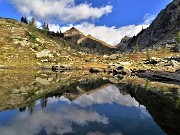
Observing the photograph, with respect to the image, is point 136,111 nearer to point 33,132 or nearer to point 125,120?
point 125,120

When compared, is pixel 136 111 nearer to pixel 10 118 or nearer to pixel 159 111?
pixel 159 111

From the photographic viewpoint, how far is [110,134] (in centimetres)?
2720

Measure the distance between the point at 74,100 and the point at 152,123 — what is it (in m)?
22.0

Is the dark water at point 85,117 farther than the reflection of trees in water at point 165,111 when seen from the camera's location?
No

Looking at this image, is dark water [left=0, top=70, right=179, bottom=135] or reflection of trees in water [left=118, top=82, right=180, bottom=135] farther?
reflection of trees in water [left=118, top=82, right=180, bottom=135]

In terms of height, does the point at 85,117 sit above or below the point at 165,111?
below

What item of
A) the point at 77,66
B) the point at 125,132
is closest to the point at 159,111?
the point at 125,132

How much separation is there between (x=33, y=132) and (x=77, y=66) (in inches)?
4841

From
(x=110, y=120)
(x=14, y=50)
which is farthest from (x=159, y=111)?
(x=14, y=50)

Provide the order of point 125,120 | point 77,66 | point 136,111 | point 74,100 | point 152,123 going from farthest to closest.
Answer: point 77,66, point 74,100, point 136,111, point 125,120, point 152,123

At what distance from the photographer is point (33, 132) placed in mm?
27641

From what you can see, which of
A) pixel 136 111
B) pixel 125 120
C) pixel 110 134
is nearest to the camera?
pixel 110 134

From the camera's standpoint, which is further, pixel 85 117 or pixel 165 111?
pixel 165 111

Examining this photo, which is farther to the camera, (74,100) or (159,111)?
(74,100)
